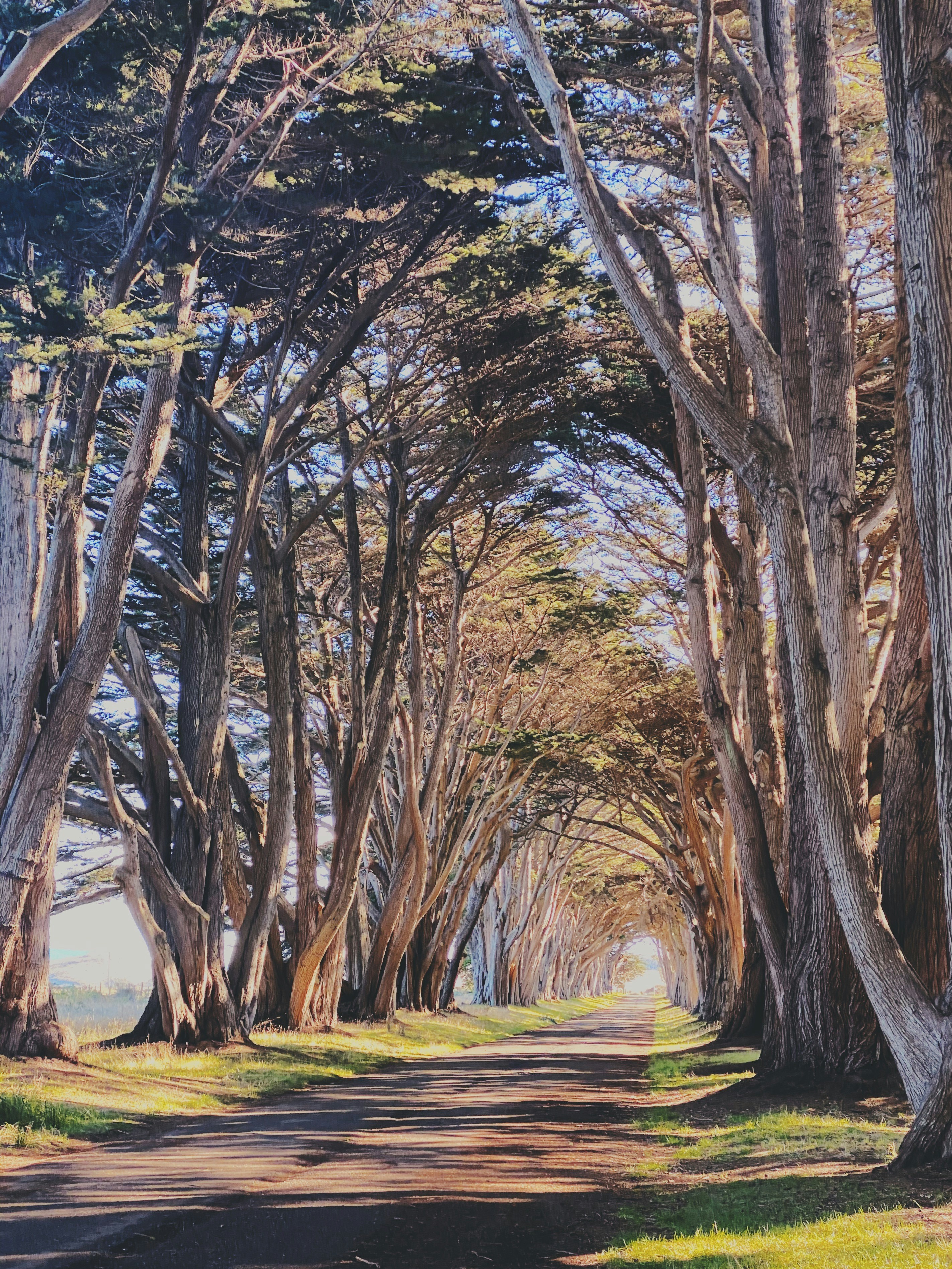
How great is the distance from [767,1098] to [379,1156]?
3422mm

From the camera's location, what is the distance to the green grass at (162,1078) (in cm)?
741

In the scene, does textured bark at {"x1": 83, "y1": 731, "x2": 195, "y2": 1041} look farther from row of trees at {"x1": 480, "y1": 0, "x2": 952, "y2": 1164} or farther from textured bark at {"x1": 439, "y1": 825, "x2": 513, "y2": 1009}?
textured bark at {"x1": 439, "y1": 825, "x2": 513, "y2": 1009}

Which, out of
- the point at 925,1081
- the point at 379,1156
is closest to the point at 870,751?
the point at 925,1081

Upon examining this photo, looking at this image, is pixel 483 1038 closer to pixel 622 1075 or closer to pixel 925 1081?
pixel 622 1075

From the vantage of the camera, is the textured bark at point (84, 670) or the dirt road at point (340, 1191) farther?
the textured bark at point (84, 670)

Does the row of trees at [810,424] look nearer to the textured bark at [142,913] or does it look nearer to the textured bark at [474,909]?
the textured bark at [142,913]

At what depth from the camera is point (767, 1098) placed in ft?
29.8

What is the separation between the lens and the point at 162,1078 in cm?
967

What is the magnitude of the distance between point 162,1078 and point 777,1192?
5.67m

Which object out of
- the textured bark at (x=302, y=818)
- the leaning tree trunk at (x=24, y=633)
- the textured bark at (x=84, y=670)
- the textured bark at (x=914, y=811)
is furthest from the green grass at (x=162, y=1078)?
the textured bark at (x=914, y=811)

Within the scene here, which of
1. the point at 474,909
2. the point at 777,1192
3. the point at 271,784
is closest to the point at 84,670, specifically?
the point at 271,784

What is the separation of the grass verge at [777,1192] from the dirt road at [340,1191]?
0.30 meters

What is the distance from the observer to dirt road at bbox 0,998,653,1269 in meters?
4.68

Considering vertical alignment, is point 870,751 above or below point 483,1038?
above
